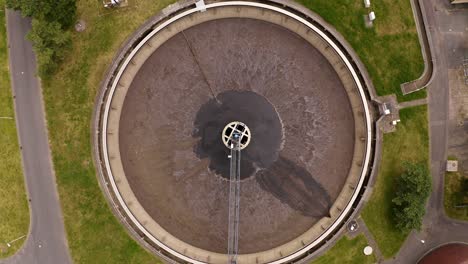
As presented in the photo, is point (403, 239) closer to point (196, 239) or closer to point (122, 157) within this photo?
point (196, 239)

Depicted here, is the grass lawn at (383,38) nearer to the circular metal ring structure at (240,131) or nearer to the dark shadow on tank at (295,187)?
the dark shadow on tank at (295,187)

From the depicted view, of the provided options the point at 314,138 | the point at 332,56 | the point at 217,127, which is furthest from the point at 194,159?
the point at 332,56

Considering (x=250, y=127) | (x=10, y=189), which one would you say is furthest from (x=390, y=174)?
(x=10, y=189)

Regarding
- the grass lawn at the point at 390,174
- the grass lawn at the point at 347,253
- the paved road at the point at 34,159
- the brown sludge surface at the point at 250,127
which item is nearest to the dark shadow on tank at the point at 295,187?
the brown sludge surface at the point at 250,127

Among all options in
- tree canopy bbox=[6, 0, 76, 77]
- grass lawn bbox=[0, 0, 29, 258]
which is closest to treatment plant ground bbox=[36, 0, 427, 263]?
tree canopy bbox=[6, 0, 76, 77]

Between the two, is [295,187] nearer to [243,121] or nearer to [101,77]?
[243,121]

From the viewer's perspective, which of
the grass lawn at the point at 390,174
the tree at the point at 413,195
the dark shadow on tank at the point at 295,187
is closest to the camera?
the tree at the point at 413,195

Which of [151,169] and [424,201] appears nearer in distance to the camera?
[424,201]
